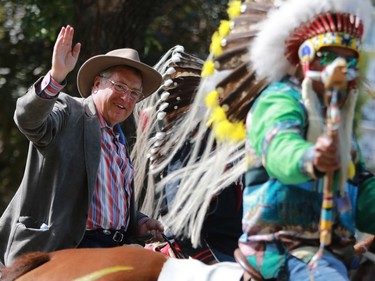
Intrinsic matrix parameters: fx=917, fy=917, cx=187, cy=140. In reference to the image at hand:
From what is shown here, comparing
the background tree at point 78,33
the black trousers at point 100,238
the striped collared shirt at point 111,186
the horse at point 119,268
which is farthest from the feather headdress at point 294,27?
the background tree at point 78,33

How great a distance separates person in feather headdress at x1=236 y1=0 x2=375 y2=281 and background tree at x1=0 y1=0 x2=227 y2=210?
179 inches

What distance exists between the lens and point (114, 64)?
4.73 m

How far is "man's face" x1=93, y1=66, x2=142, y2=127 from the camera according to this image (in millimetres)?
4602

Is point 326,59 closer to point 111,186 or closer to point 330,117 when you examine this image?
point 330,117

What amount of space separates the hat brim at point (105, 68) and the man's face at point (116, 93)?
0.04 meters

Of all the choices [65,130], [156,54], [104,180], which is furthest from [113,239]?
[156,54]

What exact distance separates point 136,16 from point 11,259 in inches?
163

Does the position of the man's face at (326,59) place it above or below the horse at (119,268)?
above

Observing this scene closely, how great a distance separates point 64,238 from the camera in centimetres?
429

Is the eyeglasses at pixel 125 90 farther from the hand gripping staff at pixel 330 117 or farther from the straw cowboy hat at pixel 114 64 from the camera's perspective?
the hand gripping staff at pixel 330 117

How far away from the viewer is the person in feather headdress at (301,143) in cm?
321

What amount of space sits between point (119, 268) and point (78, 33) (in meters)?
4.63

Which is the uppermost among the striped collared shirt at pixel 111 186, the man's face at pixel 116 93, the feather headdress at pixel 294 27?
the feather headdress at pixel 294 27

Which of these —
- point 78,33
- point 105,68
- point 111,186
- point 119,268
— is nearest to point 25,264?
point 119,268
